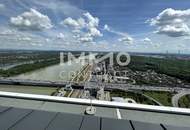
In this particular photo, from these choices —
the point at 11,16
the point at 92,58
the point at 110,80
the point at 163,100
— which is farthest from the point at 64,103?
the point at 11,16

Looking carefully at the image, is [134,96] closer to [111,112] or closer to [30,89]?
[111,112]

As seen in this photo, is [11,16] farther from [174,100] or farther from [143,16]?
[174,100]

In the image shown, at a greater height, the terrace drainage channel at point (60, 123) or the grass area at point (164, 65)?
the grass area at point (164, 65)

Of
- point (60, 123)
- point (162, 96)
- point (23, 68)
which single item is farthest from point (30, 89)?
point (162, 96)

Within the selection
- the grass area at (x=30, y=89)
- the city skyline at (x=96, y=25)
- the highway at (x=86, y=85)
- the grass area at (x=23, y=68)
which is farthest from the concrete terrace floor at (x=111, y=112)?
the city skyline at (x=96, y=25)

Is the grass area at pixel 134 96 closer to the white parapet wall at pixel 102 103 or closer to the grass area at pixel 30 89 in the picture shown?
the white parapet wall at pixel 102 103

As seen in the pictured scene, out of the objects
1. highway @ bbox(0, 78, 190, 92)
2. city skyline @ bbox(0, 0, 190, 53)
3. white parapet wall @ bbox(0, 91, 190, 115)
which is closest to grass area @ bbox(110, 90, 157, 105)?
highway @ bbox(0, 78, 190, 92)
